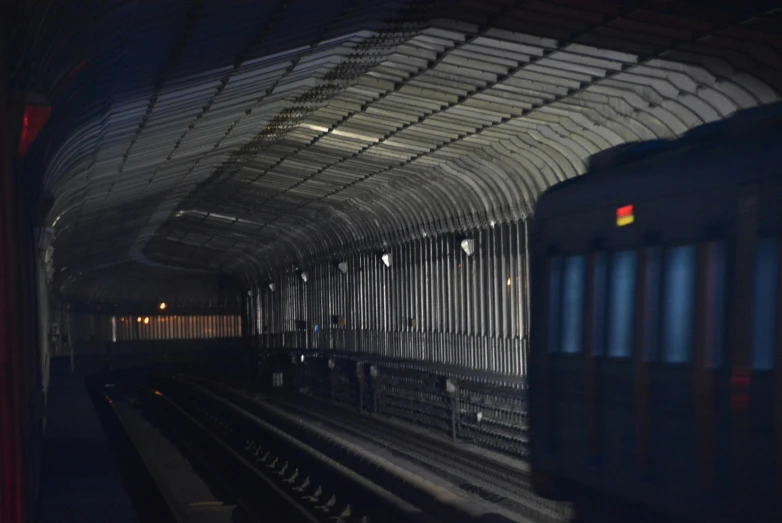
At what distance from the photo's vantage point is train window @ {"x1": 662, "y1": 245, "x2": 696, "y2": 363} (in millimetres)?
7543

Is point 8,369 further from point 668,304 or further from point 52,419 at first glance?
point 52,419

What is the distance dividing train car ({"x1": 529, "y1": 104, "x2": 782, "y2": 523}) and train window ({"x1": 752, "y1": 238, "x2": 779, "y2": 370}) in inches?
0.4

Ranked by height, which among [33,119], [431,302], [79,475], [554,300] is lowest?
[79,475]

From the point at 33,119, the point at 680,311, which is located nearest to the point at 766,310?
the point at 680,311

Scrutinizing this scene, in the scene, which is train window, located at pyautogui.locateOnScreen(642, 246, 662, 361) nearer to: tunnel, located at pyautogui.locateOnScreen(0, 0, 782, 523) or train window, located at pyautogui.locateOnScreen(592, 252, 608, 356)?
train window, located at pyautogui.locateOnScreen(592, 252, 608, 356)

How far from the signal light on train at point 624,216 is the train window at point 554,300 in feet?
3.70

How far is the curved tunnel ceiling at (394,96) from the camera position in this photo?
43.5 ft

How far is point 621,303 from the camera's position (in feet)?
27.9

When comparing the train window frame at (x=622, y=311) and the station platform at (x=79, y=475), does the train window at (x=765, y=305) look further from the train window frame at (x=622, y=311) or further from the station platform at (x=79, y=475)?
the station platform at (x=79, y=475)

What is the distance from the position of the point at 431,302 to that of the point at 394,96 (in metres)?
9.27

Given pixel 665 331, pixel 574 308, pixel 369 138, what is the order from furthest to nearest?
pixel 369 138 → pixel 574 308 → pixel 665 331

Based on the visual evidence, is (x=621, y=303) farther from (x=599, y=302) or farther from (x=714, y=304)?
(x=714, y=304)

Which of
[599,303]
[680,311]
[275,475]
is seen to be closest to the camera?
[680,311]

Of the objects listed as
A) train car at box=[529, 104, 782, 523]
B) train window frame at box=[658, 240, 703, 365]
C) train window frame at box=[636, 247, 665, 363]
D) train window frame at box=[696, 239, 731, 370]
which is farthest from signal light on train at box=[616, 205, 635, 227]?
train window frame at box=[696, 239, 731, 370]
